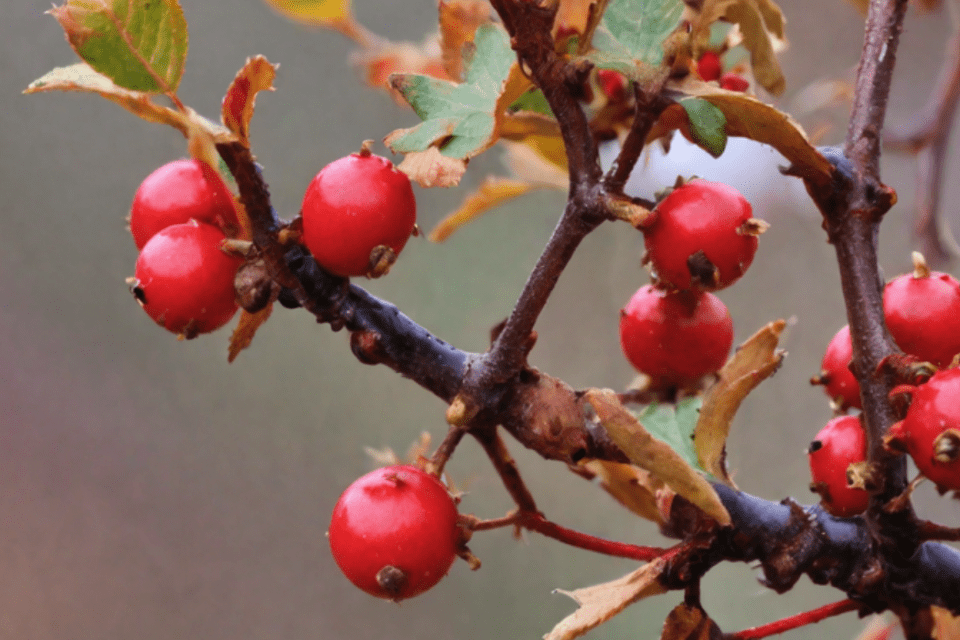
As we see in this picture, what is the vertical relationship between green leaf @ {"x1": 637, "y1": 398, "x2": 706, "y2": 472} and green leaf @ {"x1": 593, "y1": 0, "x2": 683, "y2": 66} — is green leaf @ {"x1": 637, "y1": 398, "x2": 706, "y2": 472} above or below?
below

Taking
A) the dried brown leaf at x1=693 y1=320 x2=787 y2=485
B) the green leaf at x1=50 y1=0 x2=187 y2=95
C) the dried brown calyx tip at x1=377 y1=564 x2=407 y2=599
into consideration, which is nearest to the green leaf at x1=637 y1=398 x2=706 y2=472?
the dried brown leaf at x1=693 y1=320 x2=787 y2=485

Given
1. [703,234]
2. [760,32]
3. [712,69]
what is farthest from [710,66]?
[703,234]

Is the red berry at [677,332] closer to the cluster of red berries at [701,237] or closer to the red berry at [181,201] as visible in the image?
the cluster of red berries at [701,237]

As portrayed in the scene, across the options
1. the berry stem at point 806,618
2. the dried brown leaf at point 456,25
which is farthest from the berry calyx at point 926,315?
the dried brown leaf at point 456,25

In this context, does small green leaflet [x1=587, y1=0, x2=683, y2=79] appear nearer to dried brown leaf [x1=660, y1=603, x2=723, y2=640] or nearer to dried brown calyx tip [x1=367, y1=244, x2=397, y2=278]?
dried brown calyx tip [x1=367, y1=244, x2=397, y2=278]

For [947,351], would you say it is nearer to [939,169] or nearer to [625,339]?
[625,339]

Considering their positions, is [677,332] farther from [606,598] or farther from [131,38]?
[131,38]
